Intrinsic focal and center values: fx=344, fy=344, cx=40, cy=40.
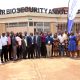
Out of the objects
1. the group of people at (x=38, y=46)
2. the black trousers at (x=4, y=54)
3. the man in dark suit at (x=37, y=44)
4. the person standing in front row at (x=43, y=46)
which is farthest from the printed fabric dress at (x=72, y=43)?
the black trousers at (x=4, y=54)

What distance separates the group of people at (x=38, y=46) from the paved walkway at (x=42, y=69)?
3.66 ft

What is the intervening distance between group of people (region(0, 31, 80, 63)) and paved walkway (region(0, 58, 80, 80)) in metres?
1.11

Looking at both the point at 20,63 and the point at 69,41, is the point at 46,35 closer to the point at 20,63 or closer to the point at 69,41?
the point at 69,41

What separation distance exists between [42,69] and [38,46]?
153 inches

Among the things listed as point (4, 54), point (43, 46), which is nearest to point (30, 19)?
point (43, 46)

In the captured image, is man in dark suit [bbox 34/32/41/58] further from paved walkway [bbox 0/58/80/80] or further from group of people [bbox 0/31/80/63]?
paved walkway [bbox 0/58/80/80]

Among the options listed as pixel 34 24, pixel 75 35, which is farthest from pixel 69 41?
pixel 34 24

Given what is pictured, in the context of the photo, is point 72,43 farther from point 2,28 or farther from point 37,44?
point 2,28

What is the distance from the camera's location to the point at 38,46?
2034 cm

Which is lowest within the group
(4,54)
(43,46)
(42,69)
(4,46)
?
(42,69)

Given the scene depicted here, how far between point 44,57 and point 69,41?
1772mm

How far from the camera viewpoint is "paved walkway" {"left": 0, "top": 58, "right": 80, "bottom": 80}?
14953 millimetres

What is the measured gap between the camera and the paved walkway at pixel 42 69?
1495 cm

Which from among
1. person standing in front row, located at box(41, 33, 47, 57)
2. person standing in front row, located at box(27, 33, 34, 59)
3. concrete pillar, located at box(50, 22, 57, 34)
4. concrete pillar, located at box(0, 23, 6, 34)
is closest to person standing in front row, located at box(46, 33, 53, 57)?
person standing in front row, located at box(41, 33, 47, 57)
